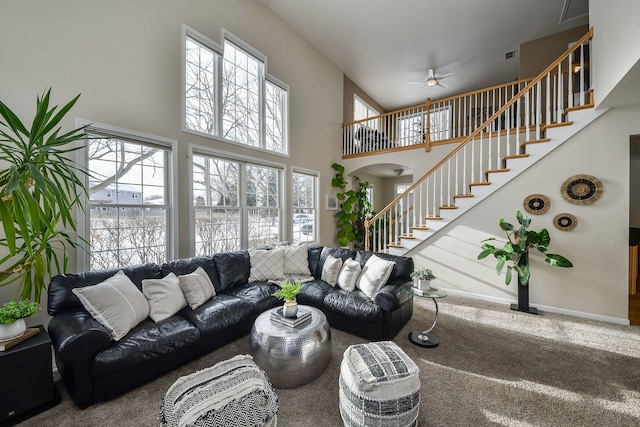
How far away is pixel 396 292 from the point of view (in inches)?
109

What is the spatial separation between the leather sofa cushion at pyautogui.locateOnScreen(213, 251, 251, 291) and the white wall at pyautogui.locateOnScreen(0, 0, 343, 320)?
0.62 m

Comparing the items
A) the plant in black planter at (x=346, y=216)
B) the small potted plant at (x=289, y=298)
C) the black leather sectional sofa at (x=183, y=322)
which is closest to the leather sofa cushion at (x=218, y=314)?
the black leather sectional sofa at (x=183, y=322)

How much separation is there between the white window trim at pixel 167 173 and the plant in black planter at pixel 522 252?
14.0 ft

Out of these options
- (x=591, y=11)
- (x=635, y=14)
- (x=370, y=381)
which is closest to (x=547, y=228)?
(x=635, y=14)

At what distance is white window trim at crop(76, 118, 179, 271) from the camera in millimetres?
2617

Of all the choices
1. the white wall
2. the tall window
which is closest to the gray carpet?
the tall window

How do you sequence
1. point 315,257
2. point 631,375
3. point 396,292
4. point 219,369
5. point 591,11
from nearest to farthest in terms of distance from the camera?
1. point 219,369
2. point 631,375
3. point 396,292
4. point 591,11
5. point 315,257

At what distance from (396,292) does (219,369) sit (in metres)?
1.89

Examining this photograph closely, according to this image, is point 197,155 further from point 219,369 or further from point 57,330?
point 219,369

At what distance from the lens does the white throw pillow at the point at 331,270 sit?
3.37 metres

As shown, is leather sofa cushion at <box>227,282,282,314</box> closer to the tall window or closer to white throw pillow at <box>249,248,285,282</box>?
white throw pillow at <box>249,248,285,282</box>

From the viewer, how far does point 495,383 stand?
6.81 ft

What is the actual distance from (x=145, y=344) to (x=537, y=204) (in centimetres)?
485

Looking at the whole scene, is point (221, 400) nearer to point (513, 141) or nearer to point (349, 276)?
point (349, 276)
